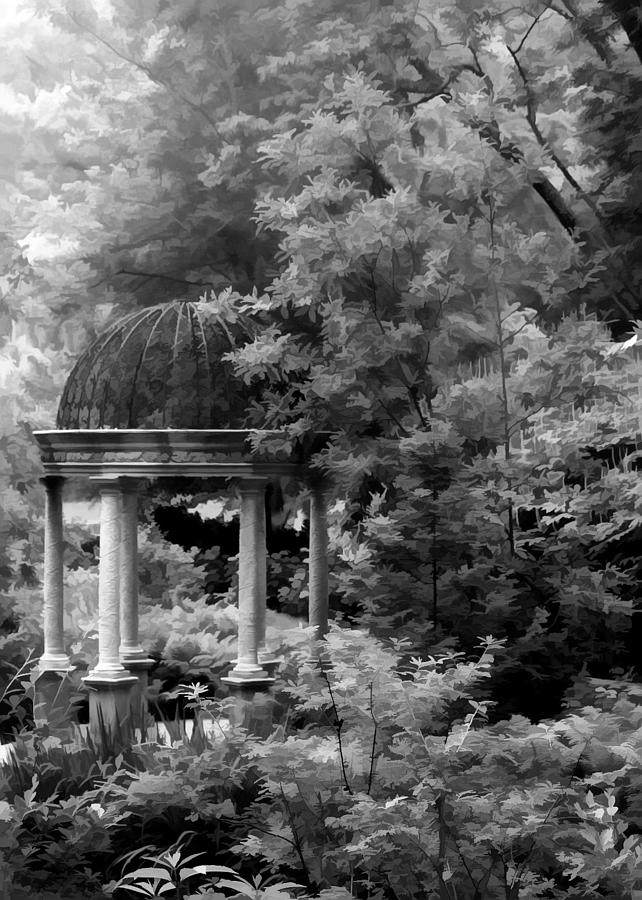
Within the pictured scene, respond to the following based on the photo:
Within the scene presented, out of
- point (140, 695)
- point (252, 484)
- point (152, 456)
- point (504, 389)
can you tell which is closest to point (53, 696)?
point (140, 695)

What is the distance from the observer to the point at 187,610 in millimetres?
17500

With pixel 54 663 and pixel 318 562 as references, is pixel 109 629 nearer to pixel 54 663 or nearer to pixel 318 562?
pixel 54 663

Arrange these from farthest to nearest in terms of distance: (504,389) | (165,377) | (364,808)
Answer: (165,377)
(504,389)
(364,808)

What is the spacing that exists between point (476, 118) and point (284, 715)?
5.80 metres

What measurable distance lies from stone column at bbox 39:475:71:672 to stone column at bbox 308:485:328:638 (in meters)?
2.55

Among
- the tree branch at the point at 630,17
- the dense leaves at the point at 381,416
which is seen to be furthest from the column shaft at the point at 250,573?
the tree branch at the point at 630,17

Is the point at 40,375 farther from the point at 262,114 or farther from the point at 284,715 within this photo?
the point at 284,715

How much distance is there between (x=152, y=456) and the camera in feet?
37.9

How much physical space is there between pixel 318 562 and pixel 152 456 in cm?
224

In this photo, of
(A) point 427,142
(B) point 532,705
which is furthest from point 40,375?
(B) point 532,705

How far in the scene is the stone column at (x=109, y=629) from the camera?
11.7 meters

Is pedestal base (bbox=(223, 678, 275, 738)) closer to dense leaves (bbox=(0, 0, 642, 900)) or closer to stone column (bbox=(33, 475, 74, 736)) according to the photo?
dense leaves (bbox=(0, 0, 642, 900))

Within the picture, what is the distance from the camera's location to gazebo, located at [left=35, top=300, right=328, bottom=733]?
11.5 metres

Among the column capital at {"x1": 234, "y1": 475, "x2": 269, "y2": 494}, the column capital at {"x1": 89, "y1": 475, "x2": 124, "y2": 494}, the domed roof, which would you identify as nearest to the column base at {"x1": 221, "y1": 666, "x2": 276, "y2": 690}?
the column capital at {"x1": 234, "y1": 475, "x2": 269, "y2": 494}
